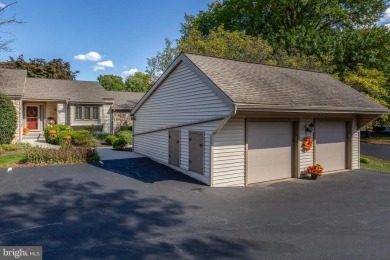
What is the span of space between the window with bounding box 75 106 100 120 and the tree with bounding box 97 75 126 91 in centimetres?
3610

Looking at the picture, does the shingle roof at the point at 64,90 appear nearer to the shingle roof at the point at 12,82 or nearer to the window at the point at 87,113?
the window at the point at 87,113

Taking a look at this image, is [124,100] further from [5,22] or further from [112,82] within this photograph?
[112,82]

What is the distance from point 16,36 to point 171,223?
10.4 meters

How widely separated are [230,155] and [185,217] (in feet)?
11.3

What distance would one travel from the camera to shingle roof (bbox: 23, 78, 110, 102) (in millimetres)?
22398

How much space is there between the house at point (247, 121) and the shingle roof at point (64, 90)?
486 inches

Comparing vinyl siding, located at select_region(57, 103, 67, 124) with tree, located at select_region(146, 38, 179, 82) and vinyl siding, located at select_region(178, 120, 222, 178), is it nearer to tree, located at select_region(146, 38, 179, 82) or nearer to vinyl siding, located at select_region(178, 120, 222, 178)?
tree, located at select_region(146, 38, 179, 82)

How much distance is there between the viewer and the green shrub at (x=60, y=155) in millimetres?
12297

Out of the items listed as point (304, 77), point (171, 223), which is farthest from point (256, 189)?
point (304, 77)

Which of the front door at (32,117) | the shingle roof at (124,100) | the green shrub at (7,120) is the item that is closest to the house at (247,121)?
the green shrub at (7,120)

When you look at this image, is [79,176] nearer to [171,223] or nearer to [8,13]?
[171,223]

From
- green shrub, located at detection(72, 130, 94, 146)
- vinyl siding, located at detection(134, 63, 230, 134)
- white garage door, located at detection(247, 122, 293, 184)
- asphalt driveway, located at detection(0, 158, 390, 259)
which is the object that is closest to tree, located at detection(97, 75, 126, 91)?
green shrub, located at detection(72, 130, 94, 146)

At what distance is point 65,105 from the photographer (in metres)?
23.3

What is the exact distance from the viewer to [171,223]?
6.22 m
